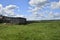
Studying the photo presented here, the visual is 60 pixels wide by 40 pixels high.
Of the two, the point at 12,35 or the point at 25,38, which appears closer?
the point at 25,38

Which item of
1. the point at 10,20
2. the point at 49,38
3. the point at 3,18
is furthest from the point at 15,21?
the point at 49,38

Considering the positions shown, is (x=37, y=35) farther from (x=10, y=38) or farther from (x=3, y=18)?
(x=3, y=18)

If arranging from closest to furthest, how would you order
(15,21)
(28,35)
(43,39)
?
1. (43,39)
2. (28,35)
3. (15,21)

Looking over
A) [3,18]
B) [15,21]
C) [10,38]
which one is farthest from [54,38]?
[3,18]

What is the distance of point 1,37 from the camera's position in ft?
113

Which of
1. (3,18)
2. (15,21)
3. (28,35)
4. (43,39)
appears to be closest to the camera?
(43,39)

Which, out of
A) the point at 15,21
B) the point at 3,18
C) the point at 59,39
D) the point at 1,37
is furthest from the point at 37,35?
the point at 3,18

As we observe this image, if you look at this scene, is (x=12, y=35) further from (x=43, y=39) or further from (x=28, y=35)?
(x=43, y=39)

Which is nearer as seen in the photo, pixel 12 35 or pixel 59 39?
pixel 59 39

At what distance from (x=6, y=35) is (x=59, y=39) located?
12.5 meters

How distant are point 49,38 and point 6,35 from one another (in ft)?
33.8

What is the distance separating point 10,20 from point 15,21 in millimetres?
3307

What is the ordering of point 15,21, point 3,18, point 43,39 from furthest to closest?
point 3,18 < point 15,21 < point 43,39

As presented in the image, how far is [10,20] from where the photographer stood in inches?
2783
